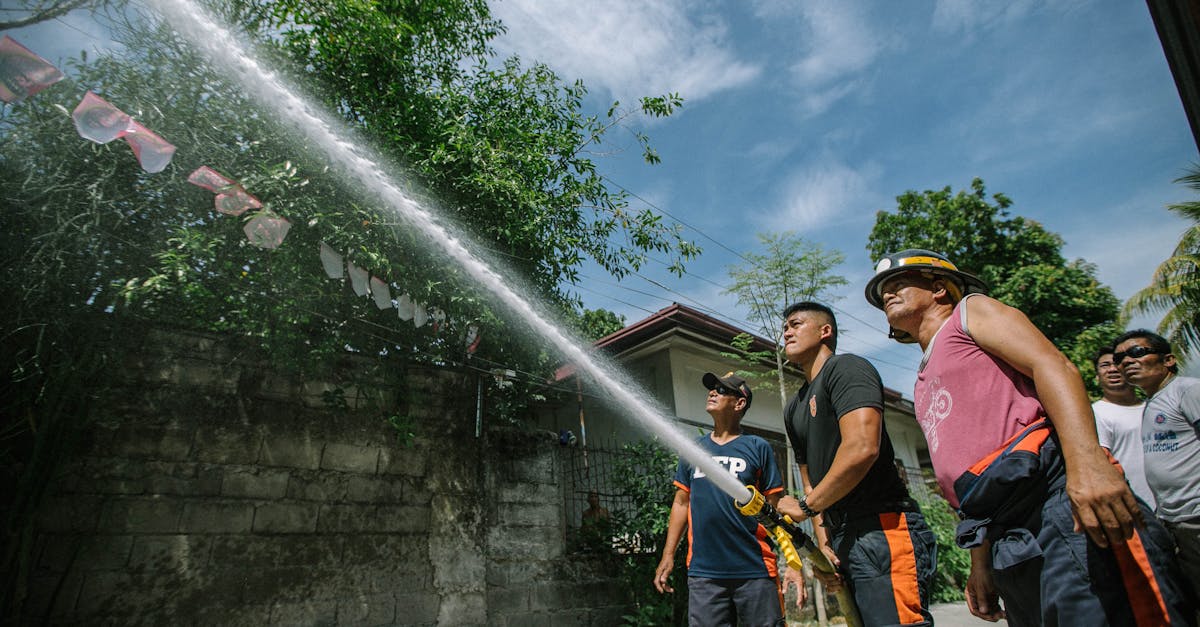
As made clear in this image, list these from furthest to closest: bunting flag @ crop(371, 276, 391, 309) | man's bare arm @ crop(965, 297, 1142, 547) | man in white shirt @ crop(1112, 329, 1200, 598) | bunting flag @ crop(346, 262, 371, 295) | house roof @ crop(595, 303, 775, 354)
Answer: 1. house roof @ crop(595, 303, 775, 354)
2. bunting flag @ crop(371, 276, 391, 309)
3. bunting flag @ crop(346, 262, 371, 295)
4. man in white shirt @ crop(1112, 329, 1200, 598)
5. man's bare arm @ crop(965, 297, 1142, 547)

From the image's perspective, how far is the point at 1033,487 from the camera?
5.90 ft

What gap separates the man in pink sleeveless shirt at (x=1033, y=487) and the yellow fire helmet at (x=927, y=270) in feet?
0.15

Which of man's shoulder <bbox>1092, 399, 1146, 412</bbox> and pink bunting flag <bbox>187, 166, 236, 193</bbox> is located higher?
pink bunting flag <bbox>187, 166, 236, 193</bbox>

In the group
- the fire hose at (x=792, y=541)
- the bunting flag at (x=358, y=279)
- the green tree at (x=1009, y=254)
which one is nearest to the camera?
the fire hose at (x=792, y=541)

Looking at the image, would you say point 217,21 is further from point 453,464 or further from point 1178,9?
point 1178,9

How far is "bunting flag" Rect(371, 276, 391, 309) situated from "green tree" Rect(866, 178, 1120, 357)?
17197 mm

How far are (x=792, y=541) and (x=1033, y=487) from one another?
106 centimetres

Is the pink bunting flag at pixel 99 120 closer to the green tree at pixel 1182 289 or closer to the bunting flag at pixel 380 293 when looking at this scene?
the bunting flag at pixel 380 293

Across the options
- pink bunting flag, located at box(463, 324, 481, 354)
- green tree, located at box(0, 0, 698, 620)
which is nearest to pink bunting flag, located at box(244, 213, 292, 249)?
green tree, located at box(0, 0, 698, 620)

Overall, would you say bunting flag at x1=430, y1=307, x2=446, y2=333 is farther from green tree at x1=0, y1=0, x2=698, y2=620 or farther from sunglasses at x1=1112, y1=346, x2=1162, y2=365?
sunglasses at x1=1112, y1=346, x2=1162, y2=365

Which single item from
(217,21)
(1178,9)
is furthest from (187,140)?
(1178,9)

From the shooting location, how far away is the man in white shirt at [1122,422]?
3828mm

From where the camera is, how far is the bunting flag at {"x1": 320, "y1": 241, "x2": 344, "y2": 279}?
452 cm

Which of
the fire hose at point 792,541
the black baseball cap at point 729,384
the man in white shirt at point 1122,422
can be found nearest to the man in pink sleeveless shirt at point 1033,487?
the fire hose at point 792,541
